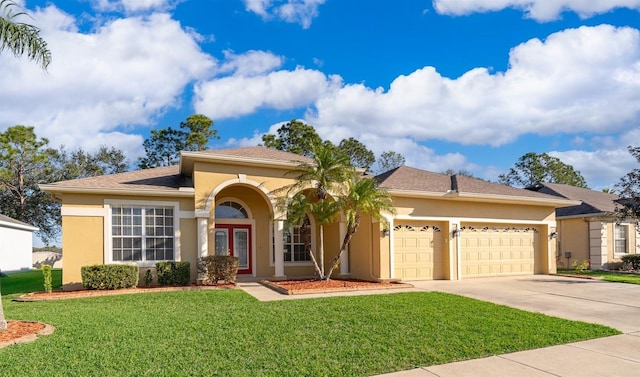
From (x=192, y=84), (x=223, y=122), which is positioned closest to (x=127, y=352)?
(x=192, y=84)

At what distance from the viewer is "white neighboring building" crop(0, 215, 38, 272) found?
85.1ft

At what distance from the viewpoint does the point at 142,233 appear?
1503 cm

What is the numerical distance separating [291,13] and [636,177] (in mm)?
15627

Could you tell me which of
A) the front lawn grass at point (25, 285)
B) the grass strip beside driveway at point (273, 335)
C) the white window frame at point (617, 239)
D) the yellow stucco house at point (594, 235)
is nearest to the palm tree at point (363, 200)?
the grass strip beside driveway at point (273, 335)

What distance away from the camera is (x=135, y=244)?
49.2 feet

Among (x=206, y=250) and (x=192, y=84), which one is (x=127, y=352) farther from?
(x=192, y=84)

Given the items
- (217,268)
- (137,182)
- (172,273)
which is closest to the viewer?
(172,273)

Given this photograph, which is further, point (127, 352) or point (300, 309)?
point (300, 309)

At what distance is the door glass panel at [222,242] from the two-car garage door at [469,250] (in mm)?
6570

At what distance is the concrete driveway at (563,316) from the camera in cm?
602

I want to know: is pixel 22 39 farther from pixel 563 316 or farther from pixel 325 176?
pixel 563 316

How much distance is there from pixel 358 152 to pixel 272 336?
33.4m

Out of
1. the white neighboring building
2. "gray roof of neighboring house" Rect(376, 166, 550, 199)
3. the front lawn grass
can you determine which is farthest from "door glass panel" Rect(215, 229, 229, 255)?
the white neighboring building

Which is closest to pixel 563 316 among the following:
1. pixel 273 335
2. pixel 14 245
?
pixel 273 335
